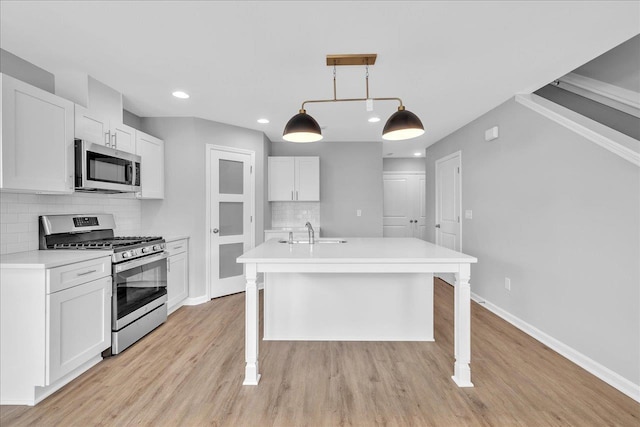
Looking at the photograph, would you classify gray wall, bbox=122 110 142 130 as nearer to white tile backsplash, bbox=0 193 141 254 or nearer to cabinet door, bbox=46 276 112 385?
white tile backsplash, bbox=0 193 141 254

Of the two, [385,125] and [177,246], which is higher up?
[385,125]

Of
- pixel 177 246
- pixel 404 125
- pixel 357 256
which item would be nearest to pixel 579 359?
pixel 357 256

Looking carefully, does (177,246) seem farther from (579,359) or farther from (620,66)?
(620,66)

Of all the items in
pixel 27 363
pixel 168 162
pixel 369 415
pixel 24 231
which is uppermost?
pixel 168 162

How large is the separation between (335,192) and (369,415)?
12.6 ft

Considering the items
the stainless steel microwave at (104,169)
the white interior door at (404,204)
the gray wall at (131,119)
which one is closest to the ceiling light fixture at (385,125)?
the stainless steel microwave at (104,169)

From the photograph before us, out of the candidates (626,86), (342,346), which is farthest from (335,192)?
(626,86)

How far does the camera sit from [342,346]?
2.65 meters

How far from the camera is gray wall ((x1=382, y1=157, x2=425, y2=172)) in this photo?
23.4 ft

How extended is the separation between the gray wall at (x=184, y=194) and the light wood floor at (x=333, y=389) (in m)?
1.23

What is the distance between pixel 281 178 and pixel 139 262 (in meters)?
2.64

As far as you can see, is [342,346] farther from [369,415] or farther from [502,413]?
[502,413]

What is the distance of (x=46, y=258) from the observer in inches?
81.5

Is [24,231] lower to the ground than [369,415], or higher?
higher
